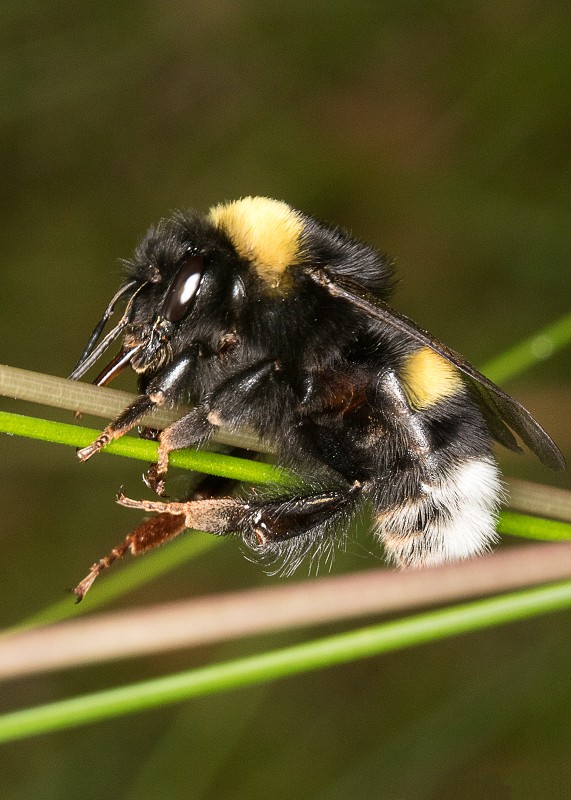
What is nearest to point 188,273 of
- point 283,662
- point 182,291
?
point 182,291

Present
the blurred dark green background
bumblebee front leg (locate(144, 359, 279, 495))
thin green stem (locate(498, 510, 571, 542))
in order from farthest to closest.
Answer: the blurred dark green background, bumblebee front leg (locate(144, 359, 279, 495)), thin green stem (locate(498, 510, 571, 542))

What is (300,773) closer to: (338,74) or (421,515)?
(421,515)

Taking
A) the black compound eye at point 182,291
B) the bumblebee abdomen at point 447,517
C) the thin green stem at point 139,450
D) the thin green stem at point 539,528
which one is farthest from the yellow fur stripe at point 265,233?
the thin green stem at point 539,528

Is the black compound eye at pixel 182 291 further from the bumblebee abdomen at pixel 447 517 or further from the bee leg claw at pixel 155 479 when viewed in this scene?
the bumblebee abdomen at pixel 447 517

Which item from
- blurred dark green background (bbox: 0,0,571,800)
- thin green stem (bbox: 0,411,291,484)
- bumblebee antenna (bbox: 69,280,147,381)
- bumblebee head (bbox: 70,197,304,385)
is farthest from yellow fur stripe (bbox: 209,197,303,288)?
blurred dark green background (bbox: 0,0,571,800)

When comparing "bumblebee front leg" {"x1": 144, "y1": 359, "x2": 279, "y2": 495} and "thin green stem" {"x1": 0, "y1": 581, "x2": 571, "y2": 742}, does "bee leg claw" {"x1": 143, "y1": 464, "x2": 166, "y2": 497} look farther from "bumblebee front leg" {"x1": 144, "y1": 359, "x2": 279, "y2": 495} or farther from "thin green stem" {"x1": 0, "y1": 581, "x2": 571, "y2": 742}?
"thin green stem" {"x1": 0, "y1": 581, "x2": 571, "y2": 742}

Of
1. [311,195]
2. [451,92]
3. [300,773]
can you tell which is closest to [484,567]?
Answer: [300,773]
